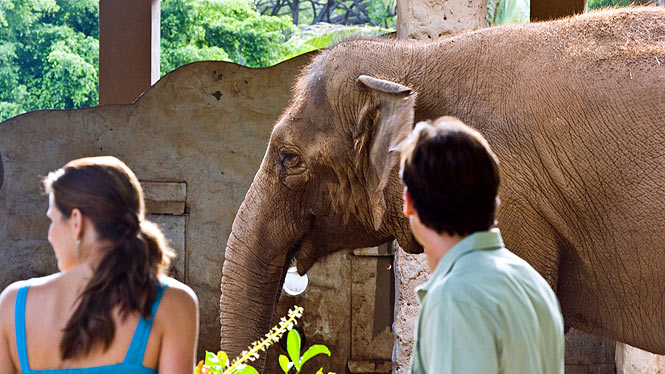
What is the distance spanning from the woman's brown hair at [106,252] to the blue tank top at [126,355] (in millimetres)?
38

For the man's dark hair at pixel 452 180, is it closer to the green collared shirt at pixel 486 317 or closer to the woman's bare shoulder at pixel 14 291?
the green collared shirt at pixel 486 317

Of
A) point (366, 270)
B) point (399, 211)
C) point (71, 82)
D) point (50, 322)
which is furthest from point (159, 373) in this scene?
point (71, 82)

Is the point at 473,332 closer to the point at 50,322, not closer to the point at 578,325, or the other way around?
the point at 50,322

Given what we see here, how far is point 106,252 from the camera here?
2.54m

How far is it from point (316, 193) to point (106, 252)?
2.41 meters

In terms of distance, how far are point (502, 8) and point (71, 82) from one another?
1311 centimetres

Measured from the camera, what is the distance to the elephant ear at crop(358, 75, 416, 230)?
13.9ft

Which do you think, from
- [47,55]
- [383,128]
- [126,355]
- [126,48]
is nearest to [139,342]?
[126,355]

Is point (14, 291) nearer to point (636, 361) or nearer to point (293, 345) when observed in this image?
point (293, 345)

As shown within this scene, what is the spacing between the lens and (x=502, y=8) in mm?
29953

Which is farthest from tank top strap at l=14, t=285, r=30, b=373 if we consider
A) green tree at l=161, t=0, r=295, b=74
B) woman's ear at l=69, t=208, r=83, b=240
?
green tree at l=161, t=0, r=295, b=74

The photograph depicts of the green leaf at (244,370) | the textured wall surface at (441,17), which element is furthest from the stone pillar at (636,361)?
the green leaf at (244,370)

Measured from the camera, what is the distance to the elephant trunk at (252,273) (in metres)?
5.00

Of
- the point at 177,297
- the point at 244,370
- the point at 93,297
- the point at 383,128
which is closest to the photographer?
the point at 93,297
